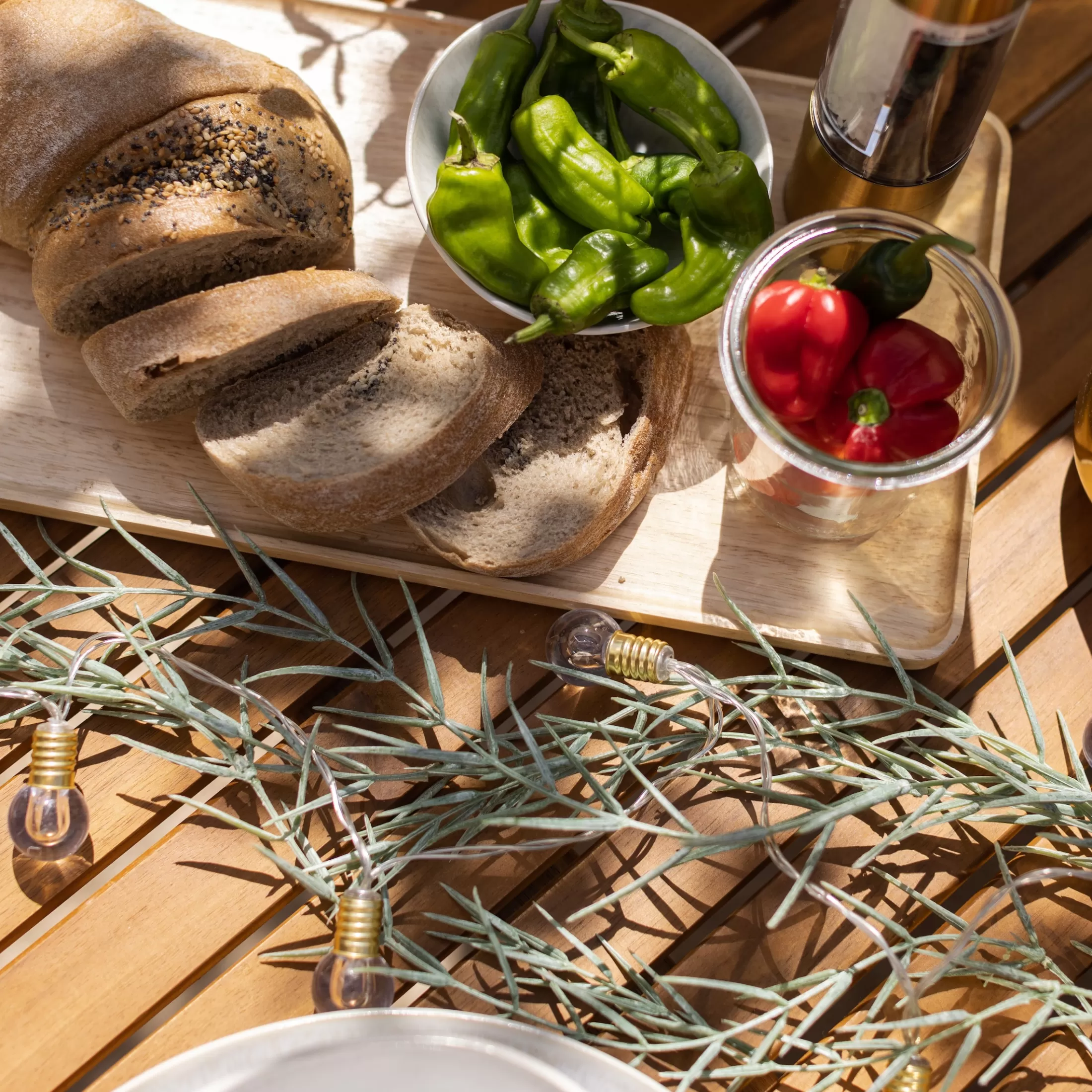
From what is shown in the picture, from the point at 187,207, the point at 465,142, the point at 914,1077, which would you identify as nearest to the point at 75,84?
the point at 187,207

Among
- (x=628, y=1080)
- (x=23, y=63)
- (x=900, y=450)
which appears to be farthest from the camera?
(x=23, y=63)

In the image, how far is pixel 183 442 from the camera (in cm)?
135

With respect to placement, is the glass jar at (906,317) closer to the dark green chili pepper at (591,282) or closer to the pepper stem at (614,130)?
the dark green chili pepper at (591,282)

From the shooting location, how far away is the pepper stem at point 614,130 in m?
1.31

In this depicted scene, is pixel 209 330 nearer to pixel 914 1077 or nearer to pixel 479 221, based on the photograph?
pixel 479 221

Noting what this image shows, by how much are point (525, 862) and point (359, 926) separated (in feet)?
0.78

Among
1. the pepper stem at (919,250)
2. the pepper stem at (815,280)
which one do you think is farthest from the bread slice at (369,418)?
the pepper stem at (919,250)

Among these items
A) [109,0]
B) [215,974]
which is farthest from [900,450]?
[215,974]

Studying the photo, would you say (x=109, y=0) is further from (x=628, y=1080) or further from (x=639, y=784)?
(x=628, y=1080)

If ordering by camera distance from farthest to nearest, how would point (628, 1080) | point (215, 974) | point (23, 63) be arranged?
point (215, 974)
point (23, 63)
point (628, 1080)

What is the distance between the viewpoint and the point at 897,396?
1.07m

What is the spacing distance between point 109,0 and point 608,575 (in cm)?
97

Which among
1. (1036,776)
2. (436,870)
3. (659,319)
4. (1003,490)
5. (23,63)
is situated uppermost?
(23,63)

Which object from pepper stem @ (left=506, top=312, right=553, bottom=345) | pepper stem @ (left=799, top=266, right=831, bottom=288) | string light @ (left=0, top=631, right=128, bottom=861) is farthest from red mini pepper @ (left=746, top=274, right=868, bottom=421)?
string light @ (left=0, top=631, right=128, bottom=861)
